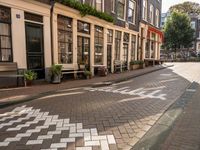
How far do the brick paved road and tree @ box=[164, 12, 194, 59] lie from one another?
35.6 metres

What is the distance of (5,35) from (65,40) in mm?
3698

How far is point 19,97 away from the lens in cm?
701

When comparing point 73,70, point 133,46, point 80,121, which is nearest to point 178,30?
point 133,46

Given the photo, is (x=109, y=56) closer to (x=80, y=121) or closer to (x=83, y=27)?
(x=83, y=27)

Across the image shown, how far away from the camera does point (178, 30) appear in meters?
40.1

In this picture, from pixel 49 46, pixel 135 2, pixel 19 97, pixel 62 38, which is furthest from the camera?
pixel 135 2

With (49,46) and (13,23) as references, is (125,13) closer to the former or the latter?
(49,46)

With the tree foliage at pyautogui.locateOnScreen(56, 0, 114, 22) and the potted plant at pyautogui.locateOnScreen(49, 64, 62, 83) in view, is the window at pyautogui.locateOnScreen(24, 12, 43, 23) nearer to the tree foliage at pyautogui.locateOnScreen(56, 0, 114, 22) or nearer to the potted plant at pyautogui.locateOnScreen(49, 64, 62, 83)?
the tree foliage at pyautogui.locateOnScreen(56, 0, 114, 22)

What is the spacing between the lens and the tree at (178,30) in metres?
40.0

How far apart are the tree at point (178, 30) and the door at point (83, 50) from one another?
3088 centimetres

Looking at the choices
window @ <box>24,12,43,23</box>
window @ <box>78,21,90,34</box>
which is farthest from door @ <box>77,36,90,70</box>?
window @ <box>24,12,43,23</box>

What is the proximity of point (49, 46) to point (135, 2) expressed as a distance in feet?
41.7

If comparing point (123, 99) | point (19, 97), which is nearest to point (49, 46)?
point (19, 97)

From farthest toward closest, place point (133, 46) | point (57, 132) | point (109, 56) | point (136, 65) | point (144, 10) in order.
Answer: point (144, 10)
point (133, 46)
point (136, 65)
point (109, 56)
point (57, 132)
